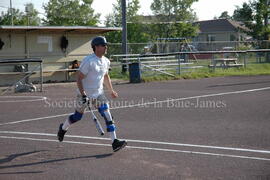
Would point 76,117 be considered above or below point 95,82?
below

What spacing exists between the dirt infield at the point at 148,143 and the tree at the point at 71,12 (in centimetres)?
3725

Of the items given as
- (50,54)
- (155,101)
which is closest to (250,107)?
(155,101)

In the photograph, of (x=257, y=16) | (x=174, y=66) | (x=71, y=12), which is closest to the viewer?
(x=174, y=66)

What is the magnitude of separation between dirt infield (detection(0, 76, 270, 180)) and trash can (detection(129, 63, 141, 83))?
8.91m

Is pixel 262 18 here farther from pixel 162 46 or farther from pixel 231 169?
pixel 231 169

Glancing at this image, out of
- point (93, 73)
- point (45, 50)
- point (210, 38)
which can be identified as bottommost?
point (93, 73)

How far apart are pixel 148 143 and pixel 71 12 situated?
47.9 meters

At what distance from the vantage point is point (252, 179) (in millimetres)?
5480

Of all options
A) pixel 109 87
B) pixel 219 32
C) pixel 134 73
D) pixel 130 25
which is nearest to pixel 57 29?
pixel 134 73

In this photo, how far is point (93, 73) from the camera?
7480 mm

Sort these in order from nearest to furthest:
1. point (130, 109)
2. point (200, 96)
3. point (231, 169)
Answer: point (231, 169) < point (130, 109) < point (200, 96)

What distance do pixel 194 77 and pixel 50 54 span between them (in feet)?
26.7

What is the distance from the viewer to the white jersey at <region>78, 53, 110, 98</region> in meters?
7.36

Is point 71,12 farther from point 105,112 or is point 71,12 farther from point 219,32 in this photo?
point 105,112
